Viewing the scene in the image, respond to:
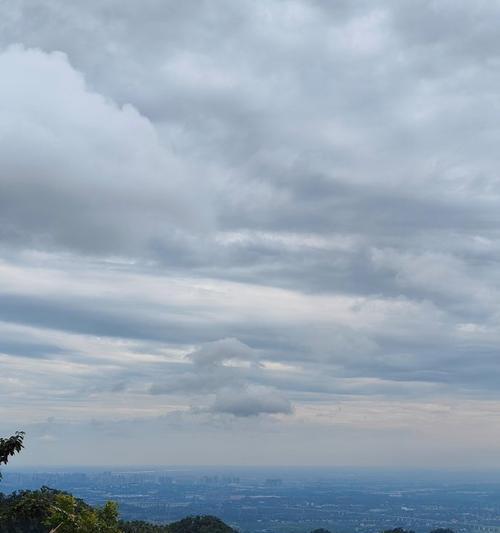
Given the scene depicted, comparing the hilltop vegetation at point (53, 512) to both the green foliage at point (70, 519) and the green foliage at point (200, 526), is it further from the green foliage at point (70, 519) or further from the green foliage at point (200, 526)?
the green foliage at point (200, 526)

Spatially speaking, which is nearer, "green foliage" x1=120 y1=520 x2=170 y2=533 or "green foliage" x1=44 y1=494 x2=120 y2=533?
"green foliage" x1=44 y1=494 x2=120 y2=533

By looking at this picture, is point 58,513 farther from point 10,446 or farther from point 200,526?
point 200,526

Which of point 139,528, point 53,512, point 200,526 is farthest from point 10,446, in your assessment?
point 200,526

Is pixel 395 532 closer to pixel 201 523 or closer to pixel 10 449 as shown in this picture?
pixel 201 523

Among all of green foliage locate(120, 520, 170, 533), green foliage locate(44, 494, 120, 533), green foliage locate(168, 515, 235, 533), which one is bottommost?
green foliage locate(168, 515, 235, 533)

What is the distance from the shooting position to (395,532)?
594ft

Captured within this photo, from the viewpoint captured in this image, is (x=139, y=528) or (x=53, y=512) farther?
(x=139, y=528)

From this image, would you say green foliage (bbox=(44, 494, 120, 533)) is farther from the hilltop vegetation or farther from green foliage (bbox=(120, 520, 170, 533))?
green foliage (bbox=(120, 520, 170, 533))

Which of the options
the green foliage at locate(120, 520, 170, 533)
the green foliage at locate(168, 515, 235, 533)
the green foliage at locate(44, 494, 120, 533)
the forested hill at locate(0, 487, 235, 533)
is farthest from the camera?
the green foliage at locate(168, 515, 235, 533)

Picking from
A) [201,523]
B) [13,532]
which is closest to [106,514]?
[13,532]

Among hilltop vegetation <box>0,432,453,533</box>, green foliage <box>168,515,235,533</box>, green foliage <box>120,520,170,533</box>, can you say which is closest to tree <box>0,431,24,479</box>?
hilltop vegetation <box>0,432,453,533</box>

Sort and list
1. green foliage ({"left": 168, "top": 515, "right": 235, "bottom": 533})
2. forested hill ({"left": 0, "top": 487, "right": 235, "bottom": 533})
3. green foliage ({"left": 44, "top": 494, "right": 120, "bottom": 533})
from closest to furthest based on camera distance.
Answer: forested hill ({"left": 0, "top": 487, "right": 235, "bottom": 533}) < green foliage ({"left": 44, "top": 494, "right": 120, "bottom": 533}) < green foliage ({"left": 168, "top": 515, "right": 235, "bottom": 533})

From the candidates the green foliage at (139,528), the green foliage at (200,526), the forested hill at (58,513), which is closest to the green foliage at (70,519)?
the forested hill at (58,513)

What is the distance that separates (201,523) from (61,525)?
138554mm
